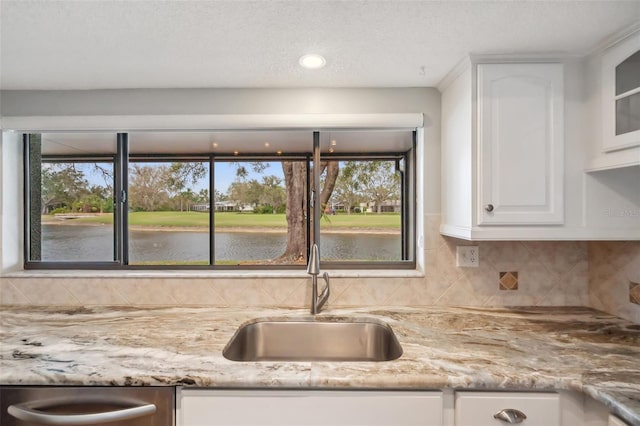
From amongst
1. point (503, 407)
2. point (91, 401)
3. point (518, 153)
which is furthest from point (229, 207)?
point (503, 407)

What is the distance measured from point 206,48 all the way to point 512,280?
191cm

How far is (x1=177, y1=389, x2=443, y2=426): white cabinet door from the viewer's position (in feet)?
3.29

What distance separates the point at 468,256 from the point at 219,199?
84.5 inches

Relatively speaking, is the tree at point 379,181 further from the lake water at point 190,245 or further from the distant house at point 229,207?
the distant house at point 229,207

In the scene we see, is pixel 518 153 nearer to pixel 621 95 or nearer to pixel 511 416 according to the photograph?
pixel 621 95

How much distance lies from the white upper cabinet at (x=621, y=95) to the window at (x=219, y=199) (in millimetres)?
873

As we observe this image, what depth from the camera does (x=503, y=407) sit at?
99 centimetres

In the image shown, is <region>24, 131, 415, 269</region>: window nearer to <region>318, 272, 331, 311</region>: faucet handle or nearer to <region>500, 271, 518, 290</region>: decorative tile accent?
<region>318, 272, 331, 311</region>: faucet handle

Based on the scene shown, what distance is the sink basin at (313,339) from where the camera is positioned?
1520mm

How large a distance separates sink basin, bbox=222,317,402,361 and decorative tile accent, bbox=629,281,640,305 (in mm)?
1158

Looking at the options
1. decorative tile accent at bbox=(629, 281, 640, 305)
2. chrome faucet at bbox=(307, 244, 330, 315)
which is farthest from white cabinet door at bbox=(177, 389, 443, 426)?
decorative tile accent at bbox=(629, 281, 640, 305)

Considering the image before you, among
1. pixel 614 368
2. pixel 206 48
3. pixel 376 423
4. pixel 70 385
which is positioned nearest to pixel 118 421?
pixel 70 385

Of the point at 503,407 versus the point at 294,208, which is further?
the point at 294,208

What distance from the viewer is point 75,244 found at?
208 cm
